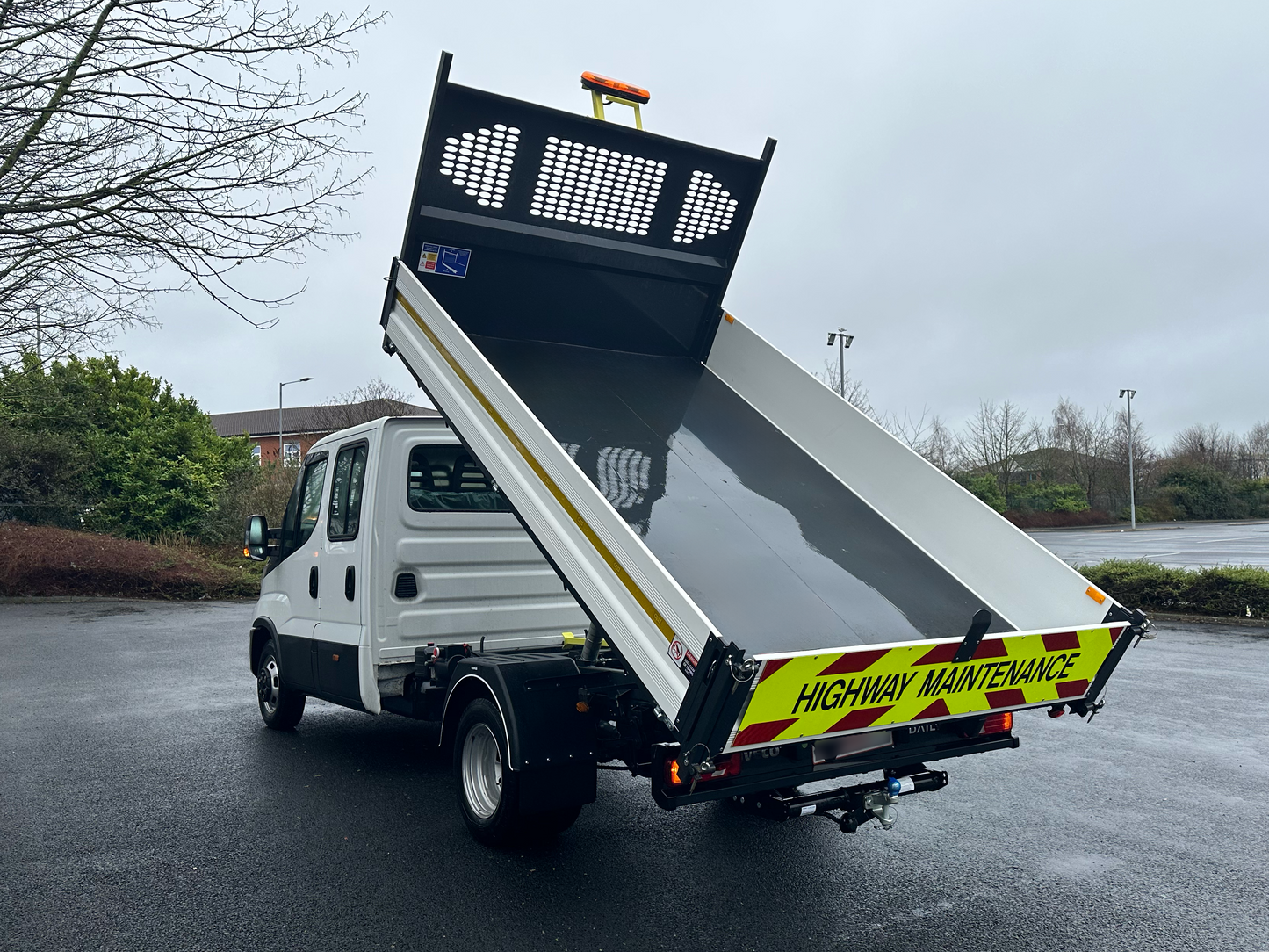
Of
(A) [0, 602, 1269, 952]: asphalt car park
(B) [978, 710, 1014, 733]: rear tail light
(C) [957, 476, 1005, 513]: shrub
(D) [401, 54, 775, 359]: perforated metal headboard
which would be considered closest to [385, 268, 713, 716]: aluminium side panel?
(D) [401, 54, 775, 359]: perforated metal headboard

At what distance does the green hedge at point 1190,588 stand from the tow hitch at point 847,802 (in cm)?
1127

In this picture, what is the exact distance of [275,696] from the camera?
264 inches

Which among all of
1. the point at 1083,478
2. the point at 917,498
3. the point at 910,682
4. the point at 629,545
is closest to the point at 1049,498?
the point at 1083,478

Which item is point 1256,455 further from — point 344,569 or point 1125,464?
point 344,569

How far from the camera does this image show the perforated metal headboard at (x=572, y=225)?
4785 mm

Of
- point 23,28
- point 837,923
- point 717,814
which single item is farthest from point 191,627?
point 837,923

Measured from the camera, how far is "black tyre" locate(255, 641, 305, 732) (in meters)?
6.61

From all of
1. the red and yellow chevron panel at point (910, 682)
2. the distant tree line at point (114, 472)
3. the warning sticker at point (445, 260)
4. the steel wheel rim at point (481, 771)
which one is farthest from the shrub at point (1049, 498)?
the steel wheel rim at point (481, 771)

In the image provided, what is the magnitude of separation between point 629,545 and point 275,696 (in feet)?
15.3

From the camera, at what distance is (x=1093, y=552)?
2569 cm

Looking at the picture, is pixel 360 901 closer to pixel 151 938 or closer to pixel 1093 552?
pixel 151 938

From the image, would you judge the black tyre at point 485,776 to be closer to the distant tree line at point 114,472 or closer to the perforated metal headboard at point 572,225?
the perforated metal headboard at point 572,225

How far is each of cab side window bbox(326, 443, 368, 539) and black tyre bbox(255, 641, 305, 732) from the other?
53.4 inches

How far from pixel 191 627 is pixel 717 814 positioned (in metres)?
10.7
